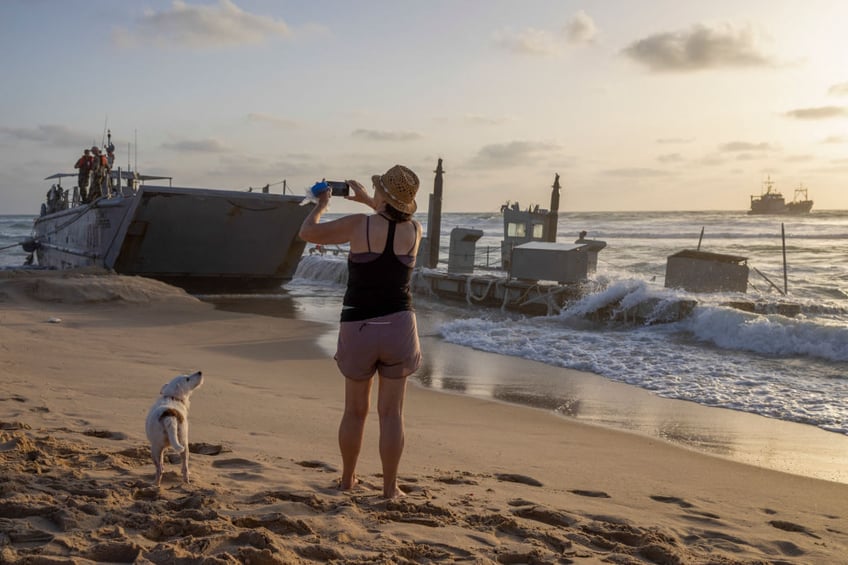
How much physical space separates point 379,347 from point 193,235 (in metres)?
15.8

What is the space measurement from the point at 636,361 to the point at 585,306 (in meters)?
6.17

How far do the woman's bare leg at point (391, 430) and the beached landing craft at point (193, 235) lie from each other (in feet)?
47.8

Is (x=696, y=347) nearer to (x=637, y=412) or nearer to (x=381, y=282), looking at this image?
(x=637, y=412)

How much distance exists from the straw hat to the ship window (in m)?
23.7

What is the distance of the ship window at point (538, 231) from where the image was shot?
27.2m

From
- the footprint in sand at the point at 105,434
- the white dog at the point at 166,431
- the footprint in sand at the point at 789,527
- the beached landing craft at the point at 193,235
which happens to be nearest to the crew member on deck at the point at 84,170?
the beached landing craft at the point at 193,235

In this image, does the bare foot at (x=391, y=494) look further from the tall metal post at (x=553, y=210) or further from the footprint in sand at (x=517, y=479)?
the tall metal post at (x=553, y=210)

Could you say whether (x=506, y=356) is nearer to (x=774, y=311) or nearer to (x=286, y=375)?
(x=286, y=375)

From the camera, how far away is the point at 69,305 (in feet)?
46.1

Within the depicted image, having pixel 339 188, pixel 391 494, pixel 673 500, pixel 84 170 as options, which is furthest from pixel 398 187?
pixel 84 170

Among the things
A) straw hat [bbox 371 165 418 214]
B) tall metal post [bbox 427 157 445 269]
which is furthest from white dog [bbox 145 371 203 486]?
tall metal post [bbox 427 157 445 269]

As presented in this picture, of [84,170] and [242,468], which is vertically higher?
[84,170]

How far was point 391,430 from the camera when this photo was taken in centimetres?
394

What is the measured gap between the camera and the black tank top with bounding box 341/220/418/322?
Result: 3746mm
